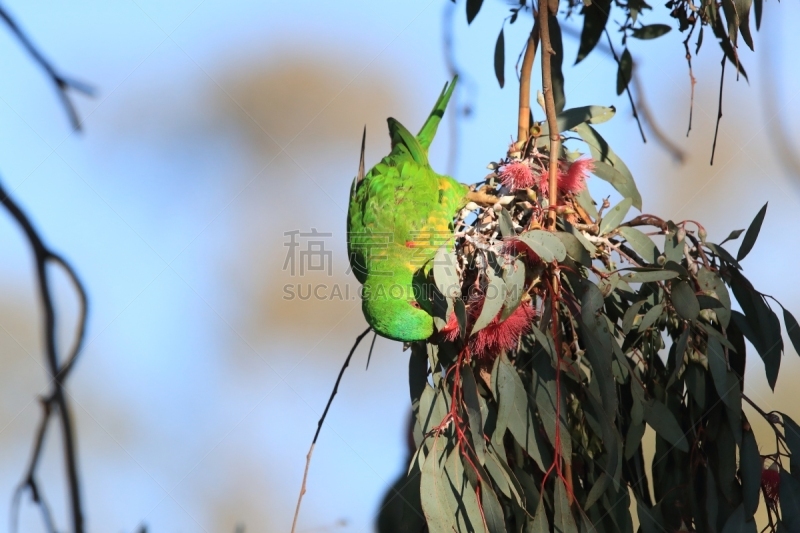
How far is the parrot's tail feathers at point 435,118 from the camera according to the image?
7.51 ft

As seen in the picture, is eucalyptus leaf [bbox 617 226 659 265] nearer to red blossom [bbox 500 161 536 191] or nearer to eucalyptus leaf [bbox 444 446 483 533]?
red blossom [bbox 500 161 536 191]

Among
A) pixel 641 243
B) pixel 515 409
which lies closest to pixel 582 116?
pixel 641 243

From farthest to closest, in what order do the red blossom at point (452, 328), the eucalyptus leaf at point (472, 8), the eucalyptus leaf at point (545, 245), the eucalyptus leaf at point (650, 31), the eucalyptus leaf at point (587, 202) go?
the eucalyptus leaf at point (650, 31)
the eucalyptus leaf at point (472, 8)
the eucalyptus leaf at point (587, 202)
the red blossom at point (452, 328)
the eucalyptus leaf at point (545, 245)

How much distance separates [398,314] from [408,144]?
0.87 metres

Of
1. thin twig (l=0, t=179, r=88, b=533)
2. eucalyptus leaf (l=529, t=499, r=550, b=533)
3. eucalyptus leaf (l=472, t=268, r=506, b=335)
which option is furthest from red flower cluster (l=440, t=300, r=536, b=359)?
thin twig (l=0, t=179, r=88, b=533)

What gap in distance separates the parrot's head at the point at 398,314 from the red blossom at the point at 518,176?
356mm

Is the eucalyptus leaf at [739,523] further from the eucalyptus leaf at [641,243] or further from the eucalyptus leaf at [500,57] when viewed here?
the eucalyptus leaf at [500,57]

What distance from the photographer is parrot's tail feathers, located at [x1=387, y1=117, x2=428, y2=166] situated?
7.20 ft

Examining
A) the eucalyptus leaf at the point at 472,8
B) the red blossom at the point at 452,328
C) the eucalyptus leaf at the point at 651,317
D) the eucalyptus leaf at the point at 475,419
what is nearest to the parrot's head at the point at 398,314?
the red blossom at the point at 452,328

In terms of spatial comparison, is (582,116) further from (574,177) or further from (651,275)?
A: (651,275)

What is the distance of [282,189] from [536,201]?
3.19 meters

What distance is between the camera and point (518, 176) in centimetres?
138

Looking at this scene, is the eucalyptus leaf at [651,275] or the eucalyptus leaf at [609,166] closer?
the eucalyptus leaf at [651,275]

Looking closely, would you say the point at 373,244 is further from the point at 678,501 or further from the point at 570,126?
the point at 678,501
